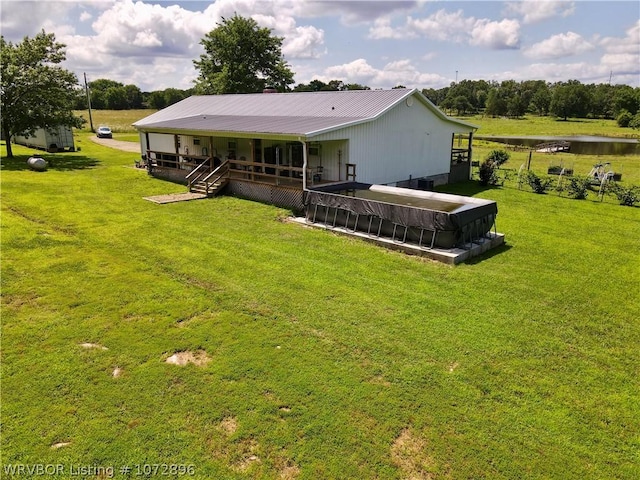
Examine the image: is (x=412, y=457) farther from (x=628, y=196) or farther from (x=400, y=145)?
(x=628, y=196)

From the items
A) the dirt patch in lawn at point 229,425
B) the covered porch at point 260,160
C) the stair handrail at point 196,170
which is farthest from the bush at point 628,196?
the dirt patch in lawn at point 229,425

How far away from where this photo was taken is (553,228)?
44.5 feet

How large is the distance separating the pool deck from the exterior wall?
4350 millimetres

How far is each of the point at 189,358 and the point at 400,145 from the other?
46.3 feet

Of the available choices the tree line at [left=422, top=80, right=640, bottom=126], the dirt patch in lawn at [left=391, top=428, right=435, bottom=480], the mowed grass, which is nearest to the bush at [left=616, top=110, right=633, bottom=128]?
the tree line at [left=422, top=80, right=640, bottom=126]

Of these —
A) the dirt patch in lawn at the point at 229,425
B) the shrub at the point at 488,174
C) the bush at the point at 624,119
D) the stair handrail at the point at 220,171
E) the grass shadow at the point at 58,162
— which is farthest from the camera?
the bush at the point at 624,119

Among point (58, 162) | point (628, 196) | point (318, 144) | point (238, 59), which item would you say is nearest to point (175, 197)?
point (318, 144)

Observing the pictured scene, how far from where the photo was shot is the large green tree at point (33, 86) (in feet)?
84.1

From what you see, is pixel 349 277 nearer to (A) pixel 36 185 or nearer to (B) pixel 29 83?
(A) pixel 36 185

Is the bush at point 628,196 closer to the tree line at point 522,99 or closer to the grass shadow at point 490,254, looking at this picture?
the grass shadow at point 490,254

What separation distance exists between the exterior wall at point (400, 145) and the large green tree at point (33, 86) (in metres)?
21.4

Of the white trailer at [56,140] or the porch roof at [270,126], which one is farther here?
the white trailer at [56,140]

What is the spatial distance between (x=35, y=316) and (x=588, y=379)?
8.74 meters

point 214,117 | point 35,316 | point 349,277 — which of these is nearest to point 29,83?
point 214,117
